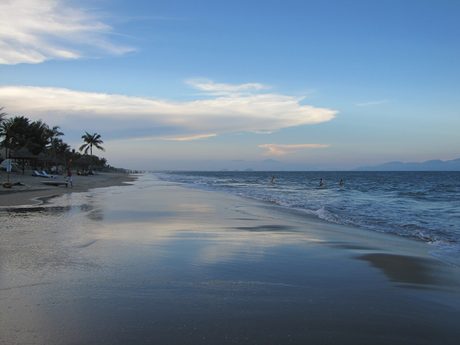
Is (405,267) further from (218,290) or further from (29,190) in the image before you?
(29,190)

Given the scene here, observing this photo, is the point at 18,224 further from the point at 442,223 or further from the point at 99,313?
the point at 442,223

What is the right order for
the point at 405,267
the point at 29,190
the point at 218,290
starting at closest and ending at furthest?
the point at 218,290 → the point at 405,267 → the point at 29,190

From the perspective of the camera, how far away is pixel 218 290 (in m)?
3.59

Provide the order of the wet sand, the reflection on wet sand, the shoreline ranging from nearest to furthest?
the wet sand, the reflection on wet sand, the shoreline

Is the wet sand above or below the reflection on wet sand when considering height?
above

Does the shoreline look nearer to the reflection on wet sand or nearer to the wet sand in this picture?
the wet sand

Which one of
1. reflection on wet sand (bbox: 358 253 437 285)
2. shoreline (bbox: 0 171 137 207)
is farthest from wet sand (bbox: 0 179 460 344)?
shoreline (bbox: 0 171 137 207)

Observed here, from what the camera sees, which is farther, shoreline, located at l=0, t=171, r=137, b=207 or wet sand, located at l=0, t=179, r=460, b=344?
shoreline, located at l=0, t=171, r=137, b=207

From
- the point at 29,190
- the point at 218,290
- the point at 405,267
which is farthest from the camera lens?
the point at 29,190

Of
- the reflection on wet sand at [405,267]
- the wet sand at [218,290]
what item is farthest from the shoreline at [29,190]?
the reflection on wet sand at [405,267]

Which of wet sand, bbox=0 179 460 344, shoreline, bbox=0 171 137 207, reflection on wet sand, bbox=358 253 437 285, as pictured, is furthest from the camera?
Result: shoreline, bbox=0 171 137 207

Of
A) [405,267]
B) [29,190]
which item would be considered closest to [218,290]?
[405,267]

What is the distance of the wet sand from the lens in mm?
2646

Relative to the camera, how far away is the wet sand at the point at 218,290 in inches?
104
